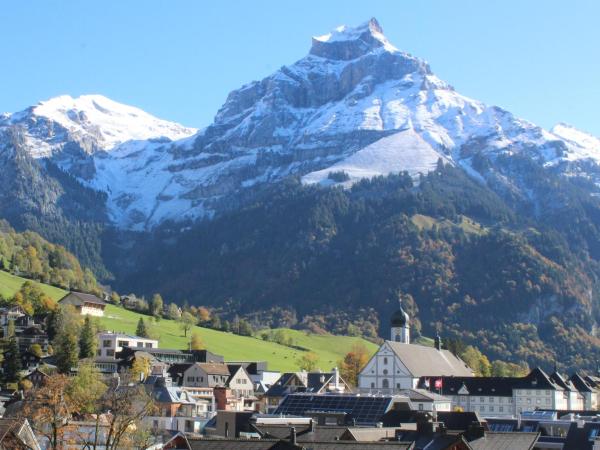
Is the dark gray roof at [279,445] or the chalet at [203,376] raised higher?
the chalet at [203,376]

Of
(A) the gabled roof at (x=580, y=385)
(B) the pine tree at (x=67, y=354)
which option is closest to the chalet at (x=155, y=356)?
(B) the pine tree at (x=67, y=354)

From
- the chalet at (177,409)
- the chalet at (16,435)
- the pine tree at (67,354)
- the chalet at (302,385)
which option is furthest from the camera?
the pine tree at (67,354)

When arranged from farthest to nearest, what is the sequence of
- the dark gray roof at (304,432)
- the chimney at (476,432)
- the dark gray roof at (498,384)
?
the dark gray roof at (498,384) < the dark gray roof at (304,432) < the chimney at (476,432)

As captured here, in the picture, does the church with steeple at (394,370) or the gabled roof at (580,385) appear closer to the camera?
the church with steeple at (394,370)

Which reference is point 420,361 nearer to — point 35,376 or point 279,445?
point 35,376

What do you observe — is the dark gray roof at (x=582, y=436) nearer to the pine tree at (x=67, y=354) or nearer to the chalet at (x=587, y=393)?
the chalet at (x=587, y=393)

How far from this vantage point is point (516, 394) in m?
174

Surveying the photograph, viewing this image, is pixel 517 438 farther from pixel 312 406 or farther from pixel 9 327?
pixel 9 327

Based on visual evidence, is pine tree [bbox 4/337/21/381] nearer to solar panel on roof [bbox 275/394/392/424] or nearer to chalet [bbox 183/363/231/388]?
chalet [bbox 183/363/231/388]

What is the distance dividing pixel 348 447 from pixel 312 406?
182ft

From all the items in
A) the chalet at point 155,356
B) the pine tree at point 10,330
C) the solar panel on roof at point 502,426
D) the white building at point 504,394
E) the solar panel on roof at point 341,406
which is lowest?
the solar panel on roof at point 502,426

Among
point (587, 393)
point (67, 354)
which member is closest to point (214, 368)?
point (67, 354)

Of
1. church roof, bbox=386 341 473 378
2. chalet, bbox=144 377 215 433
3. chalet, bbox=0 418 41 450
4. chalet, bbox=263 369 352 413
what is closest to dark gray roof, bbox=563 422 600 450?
chalet, bbox=144 377 215 433

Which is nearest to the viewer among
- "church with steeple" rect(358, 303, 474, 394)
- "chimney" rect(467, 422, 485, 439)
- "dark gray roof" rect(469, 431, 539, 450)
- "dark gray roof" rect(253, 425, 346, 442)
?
"dark gray roof" rect(469, 431, 539, 450)
